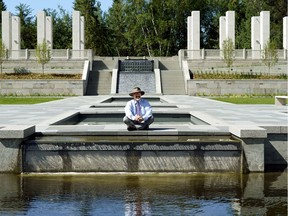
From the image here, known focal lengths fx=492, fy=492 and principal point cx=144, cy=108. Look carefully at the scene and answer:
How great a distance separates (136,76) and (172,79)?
3.09 metres

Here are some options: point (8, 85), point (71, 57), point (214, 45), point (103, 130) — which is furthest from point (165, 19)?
point (103, 130)

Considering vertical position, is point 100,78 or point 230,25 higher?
point 230,25

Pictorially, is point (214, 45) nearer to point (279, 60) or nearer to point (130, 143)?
point (279, 60)

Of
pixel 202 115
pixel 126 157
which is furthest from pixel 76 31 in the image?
pixel 126 157

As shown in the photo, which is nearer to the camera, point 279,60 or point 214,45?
point 279,60

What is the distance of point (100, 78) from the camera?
138ft

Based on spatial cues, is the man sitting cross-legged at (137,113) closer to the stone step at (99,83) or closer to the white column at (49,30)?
the stone step at (99,83)

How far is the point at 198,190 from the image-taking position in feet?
25.1

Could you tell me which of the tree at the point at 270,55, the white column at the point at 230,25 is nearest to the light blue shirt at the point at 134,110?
the tree at the point at 270,55

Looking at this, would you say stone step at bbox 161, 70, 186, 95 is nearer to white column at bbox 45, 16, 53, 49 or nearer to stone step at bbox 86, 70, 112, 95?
stone step at bbox 86, 70, 112, 95

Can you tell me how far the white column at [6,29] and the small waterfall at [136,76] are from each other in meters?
11.9

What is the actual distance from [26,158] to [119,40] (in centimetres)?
7153

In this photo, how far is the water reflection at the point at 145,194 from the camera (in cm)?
644

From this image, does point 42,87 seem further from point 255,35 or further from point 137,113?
point 137,113
